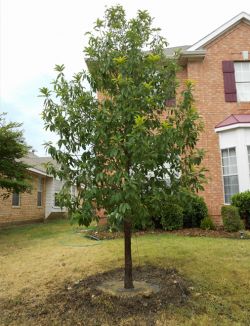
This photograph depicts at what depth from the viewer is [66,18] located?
828 cm

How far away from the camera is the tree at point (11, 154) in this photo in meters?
11.5

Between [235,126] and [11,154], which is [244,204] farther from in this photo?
[11,154]

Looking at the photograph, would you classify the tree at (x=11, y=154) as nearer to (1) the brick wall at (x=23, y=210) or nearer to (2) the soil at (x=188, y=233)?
(1) the brick wall at (x=23, y=210)

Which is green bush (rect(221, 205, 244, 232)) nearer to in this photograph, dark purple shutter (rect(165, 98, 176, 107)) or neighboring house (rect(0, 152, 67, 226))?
dark purple shutter (rect(165, 98, 176, 107))

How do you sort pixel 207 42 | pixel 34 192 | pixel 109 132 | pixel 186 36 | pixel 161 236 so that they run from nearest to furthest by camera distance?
pixel 109 132, pixel 161 236, pixel 207 42, pixel 186 36, pixel 34 192

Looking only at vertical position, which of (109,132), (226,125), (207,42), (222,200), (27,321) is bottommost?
(27,321)

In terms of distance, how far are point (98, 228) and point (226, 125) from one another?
20.4 ft

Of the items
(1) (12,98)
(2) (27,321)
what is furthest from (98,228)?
(1) (12,98)

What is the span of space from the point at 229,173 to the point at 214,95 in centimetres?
332

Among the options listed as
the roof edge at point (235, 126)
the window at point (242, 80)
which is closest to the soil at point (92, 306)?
the roof edge at point (235, 126)

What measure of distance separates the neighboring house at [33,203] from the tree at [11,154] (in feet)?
6.79

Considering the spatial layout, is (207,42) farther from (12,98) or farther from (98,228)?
(12,98)

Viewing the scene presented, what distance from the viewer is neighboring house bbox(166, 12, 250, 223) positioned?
36.1 ft

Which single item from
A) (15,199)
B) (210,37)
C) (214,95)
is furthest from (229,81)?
(15,199)
